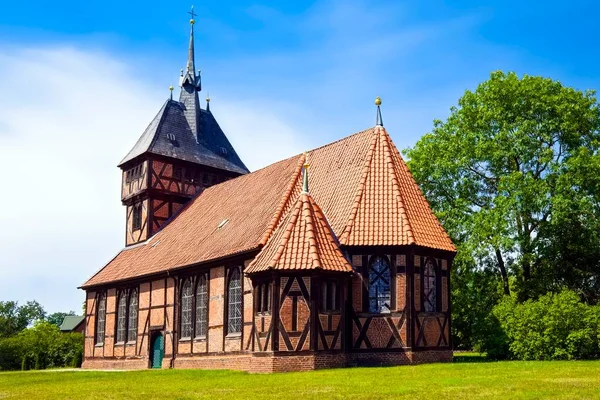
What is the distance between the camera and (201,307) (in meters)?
27.5

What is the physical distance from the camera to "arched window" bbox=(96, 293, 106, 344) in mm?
35062

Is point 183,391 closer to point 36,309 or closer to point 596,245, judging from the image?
point 596,245

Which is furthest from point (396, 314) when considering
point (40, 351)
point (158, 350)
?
point (40, 351)

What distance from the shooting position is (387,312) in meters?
23.1

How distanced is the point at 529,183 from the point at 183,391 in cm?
1874

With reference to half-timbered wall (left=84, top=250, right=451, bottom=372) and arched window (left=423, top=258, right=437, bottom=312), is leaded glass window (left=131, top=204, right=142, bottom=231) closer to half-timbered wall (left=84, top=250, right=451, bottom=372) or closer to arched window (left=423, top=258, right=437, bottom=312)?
half-timbered wall (left=84, top=250, right=451, bottom=372)

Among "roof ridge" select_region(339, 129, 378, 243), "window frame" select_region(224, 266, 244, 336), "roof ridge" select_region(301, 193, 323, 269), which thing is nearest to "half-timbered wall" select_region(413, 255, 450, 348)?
"roof ridge" select_region(339, 129, 378, 243)

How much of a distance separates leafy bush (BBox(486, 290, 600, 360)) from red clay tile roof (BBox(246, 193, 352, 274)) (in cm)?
716

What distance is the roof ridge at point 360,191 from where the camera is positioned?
2344 cm

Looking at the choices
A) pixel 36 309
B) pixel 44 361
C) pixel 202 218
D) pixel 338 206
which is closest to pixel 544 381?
pixel 338 206

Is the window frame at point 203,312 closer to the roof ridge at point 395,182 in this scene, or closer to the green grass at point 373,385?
the green grass at point 373,385

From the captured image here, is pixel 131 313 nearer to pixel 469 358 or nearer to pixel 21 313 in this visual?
pixel 469 358

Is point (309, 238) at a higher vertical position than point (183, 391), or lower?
higher

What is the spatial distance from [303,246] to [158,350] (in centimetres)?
1126
